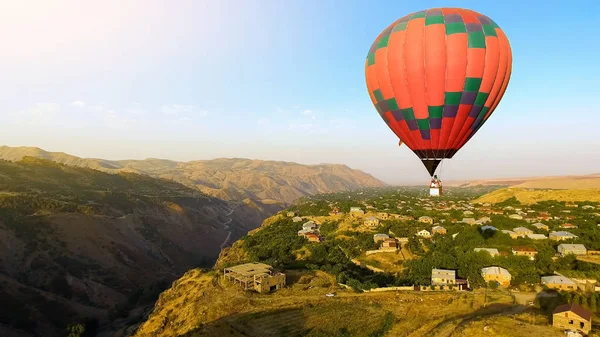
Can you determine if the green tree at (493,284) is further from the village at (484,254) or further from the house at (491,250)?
the house at (491,250)

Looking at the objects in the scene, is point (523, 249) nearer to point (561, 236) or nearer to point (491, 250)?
point (491, 250)

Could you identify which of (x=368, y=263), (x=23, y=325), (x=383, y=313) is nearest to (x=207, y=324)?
(x=383, y=313)

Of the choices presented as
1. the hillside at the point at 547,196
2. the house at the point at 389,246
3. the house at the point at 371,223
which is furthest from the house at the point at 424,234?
the hillside at the point at 547,196

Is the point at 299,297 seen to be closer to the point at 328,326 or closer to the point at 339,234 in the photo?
the point at 328,326

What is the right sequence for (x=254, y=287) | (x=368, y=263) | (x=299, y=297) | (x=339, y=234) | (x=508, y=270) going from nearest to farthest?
1. (x=299, y=297)
2. (x=254, y=287)
3. (x=508, y=270)
4. (x=368, y=263)
5. (x=339, y=234)

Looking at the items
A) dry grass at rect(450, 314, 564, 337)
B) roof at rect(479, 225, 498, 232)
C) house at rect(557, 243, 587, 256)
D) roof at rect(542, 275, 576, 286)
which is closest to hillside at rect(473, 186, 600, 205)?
roof at rect(479, 225, 498, 232)

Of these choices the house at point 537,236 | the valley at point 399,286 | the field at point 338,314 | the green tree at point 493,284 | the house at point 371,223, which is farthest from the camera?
the house at point 371,223

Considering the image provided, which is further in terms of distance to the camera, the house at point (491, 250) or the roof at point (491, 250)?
the roof at point (491, 250)

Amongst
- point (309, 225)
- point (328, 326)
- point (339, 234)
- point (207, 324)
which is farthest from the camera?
point (309, 225)
